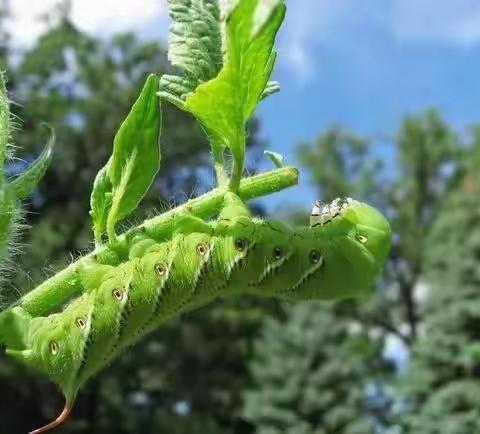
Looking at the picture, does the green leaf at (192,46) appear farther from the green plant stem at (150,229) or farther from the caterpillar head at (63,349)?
the caterpillar head at (63,349)

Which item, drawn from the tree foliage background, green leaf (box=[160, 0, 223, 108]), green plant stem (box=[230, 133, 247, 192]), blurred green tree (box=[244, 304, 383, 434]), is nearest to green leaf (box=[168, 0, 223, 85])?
green leaf (box=[160, 0, 223, 108])

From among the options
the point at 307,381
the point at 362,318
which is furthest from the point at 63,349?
the point at 362,318

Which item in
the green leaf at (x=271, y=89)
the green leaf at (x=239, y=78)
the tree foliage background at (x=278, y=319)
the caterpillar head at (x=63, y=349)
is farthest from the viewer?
the tree foliage background at (x=278, y=319)

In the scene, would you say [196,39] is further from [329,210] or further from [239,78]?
[329,210]

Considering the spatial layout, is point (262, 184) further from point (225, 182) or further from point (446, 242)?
point (446, 242)

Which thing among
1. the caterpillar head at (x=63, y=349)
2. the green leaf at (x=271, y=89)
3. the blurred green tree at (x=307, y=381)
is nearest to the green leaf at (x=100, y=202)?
the caterpillar head at (x=63, y=349)

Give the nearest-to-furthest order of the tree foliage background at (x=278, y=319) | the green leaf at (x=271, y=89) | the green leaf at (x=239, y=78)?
the green leaf at (x=239, y=78)
the green leaf at (x=271, y=89)
the tree foliage background at (x=278, y=319)

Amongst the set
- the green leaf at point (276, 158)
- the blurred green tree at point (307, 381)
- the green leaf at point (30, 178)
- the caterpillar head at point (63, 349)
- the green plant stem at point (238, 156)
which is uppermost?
the blurred green tree at point (307, 381)

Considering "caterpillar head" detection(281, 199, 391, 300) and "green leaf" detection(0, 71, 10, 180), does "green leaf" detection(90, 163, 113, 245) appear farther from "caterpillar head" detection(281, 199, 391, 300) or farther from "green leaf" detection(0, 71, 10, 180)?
"caterpillar head" detection(281, 199, 391, 300)
